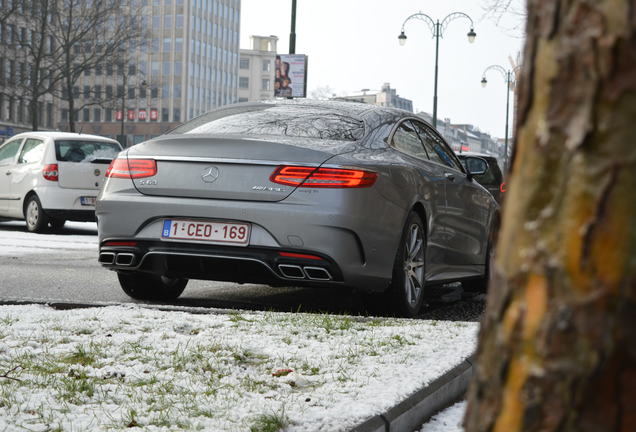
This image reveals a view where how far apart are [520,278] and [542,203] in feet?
0.37

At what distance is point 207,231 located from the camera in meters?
5.70

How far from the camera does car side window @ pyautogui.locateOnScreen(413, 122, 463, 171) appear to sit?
7039 millimetres

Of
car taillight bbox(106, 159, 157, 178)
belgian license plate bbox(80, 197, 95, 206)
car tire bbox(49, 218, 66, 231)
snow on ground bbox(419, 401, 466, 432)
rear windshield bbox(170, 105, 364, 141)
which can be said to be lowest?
car tire bbox(49, 218, 66, 231)

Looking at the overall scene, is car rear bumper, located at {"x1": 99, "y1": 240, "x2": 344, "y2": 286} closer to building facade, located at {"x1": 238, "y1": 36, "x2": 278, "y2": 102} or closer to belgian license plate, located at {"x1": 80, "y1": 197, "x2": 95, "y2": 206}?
belgian license plate, located at {"x1": 80, "y1": 197, "x2": 95, "y2": 206}

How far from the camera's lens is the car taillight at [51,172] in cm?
1509

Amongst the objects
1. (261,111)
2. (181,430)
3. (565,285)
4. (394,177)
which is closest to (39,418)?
(181,430)

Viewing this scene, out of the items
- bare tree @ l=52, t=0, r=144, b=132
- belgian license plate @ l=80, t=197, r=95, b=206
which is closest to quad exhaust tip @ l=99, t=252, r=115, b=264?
belgian license plate @ l=80, t=197, r=95, b=206

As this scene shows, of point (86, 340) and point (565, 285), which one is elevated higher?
point (565, 285)

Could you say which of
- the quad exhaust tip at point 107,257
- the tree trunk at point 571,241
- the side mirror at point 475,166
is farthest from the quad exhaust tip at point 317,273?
the tree trunk at point 571,241

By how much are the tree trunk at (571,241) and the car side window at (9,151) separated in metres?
15.4

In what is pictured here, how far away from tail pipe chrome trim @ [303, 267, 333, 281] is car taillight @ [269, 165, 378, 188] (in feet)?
1.54

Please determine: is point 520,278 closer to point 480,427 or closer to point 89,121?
point 480,427

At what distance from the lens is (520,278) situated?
1.42 meters

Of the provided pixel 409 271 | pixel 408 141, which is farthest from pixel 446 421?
pixel 408 141
